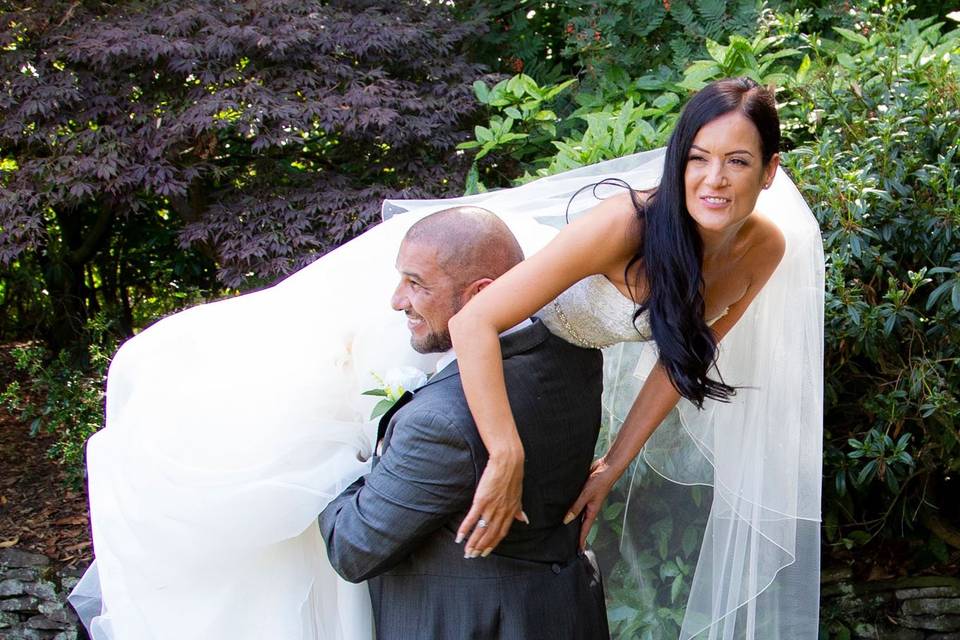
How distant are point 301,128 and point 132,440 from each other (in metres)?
2.29

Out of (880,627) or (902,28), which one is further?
(902,28)

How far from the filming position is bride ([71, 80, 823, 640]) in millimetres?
2227

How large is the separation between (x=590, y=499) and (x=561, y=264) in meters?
0.64

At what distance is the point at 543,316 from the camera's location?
2.36 metres

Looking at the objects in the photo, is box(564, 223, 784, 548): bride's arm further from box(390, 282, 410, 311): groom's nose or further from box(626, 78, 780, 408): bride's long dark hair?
box(390, 282, 410, 311): groom's nose

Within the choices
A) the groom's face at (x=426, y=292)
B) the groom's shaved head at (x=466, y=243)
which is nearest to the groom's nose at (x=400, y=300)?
the groom's face at (x=426, y=292)

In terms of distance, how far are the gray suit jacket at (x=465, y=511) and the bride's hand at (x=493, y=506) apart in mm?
41

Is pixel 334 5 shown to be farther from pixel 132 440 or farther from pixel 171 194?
pixel 132 440

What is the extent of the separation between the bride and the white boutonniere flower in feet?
0.50

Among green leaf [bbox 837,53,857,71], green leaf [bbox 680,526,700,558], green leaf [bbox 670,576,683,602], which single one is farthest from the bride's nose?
green leaf [bbox 837,53,857,71]

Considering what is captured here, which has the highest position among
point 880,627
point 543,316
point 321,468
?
point 543,316

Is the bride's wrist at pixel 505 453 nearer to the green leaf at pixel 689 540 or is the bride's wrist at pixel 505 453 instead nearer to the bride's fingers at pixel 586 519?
the bride's fingers at pixel 586 519

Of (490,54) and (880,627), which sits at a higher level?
(490,54)

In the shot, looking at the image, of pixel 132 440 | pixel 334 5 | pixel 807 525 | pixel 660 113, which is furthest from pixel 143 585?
pixel 334 5
